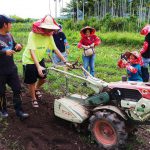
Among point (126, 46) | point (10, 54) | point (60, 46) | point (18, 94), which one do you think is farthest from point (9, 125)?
point (126, 46)

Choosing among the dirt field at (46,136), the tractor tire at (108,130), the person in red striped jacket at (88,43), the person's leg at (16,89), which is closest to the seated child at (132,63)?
the dirt field at (46,136)

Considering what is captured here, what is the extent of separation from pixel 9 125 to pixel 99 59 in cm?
704

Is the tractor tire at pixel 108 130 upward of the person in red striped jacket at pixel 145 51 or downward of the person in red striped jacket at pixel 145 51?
downward

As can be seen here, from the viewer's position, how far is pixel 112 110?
5.01 m

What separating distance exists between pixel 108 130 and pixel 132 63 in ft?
6.39

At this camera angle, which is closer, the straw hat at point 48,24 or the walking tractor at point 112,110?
the walking tractor at point 112,110

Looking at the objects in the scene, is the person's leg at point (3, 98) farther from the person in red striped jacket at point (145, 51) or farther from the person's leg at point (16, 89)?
the person in red striped jacket at point (145, 51)

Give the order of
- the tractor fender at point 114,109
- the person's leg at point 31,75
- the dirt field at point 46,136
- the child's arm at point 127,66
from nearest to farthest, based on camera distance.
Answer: the tractor fender at point 114,109
the dirt field at point 46,136
the person's leg at point 31,75
the child's arm at point 127,66

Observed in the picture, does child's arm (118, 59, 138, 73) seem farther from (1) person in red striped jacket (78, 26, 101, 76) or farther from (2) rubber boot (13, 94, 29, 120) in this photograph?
(1) person in red striped jacket (78, 26, 101, 76)

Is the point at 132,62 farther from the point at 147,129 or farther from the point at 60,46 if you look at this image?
the point at 60,46

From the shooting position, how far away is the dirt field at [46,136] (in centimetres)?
518

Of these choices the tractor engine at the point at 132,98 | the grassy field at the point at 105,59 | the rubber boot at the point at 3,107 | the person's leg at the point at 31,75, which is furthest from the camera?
the grassy field at the point at 105,59

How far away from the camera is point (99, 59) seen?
1239cm

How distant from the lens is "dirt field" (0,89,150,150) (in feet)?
17.0
